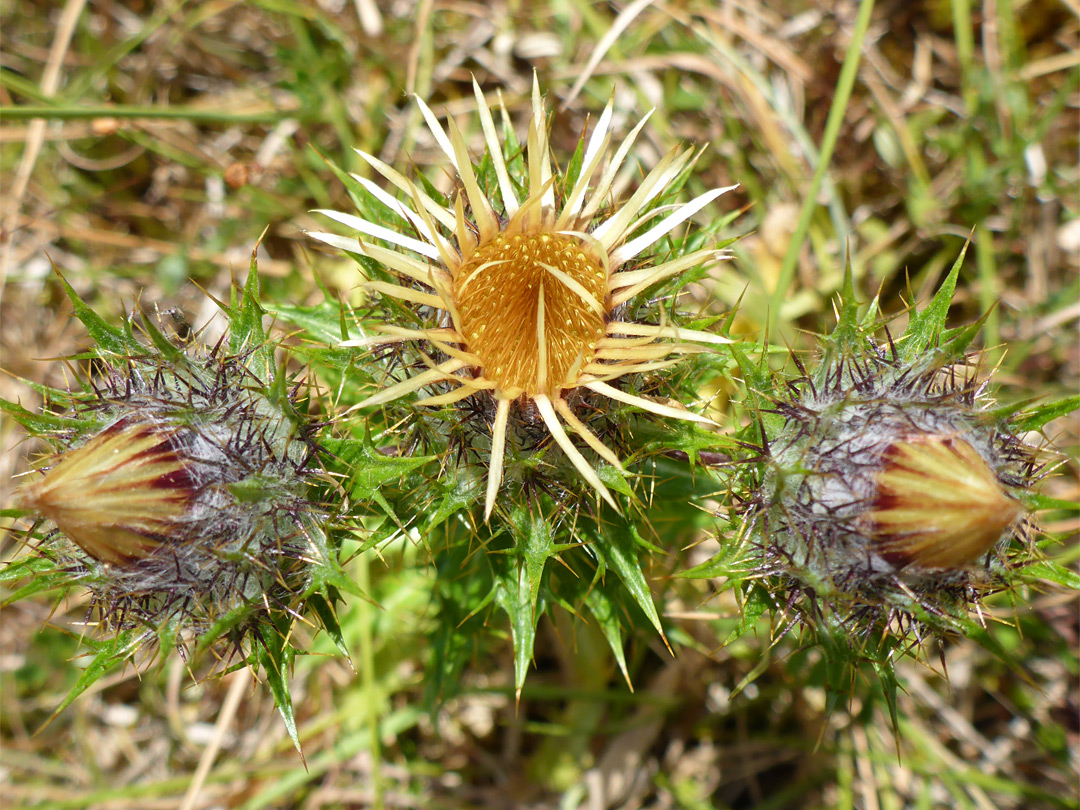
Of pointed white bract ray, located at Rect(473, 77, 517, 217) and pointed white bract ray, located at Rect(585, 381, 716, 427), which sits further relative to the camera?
pointed white bract ray, located at Rect(473, 77, 517, 217)

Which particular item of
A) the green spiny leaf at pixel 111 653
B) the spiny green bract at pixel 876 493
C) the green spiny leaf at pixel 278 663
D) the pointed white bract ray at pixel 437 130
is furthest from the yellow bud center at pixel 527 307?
the green spiny leaf at pixel 111 653

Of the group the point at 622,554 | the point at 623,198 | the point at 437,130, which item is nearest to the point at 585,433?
the point at 622,554

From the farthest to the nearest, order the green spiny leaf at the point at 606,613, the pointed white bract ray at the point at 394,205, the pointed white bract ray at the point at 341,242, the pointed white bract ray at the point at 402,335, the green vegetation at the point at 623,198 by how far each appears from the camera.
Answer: the green vegetation at the point at 623,198 < the green spiny leaf at the point at 606,613 < the pointed white bract ray at the point at 394,205 < the pointed white bract ray at the point at 341,242 < the pointed white bract ray at the point at 402,335

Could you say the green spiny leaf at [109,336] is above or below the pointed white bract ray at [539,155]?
below

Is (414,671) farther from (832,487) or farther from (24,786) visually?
(832,487)

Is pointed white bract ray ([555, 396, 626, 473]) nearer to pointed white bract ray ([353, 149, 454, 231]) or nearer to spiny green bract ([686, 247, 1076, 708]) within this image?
spiny green bract ([686, 247, 1076, 708])

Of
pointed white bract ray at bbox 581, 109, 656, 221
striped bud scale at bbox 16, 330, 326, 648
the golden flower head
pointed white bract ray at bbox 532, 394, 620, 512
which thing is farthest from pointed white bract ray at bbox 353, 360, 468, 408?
pointed white bract ray at bbox 581, 109, 656, 221

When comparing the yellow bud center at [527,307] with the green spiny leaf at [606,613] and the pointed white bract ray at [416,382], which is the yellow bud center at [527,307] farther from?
the green spiny leaf at [606,613]
